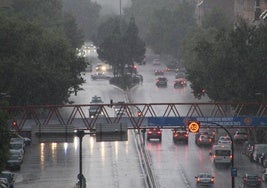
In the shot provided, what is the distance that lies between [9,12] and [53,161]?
61121mm

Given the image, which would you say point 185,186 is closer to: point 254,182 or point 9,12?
point 254,182

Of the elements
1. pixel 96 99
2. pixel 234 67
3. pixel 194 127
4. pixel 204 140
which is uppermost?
pixel 194 127

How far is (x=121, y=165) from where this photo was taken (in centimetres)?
10388

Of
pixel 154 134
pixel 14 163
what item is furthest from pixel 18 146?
pixel 154 134

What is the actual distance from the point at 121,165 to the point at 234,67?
19415 millimetres

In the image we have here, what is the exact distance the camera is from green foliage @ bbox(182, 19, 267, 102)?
11362cm

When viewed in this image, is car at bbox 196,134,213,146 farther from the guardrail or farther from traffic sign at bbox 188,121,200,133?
traffic sign at bbox 188,121,200,133

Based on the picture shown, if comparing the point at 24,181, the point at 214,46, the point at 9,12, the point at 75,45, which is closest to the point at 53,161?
the point at 24,181

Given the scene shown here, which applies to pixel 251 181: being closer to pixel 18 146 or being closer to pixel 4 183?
pixel 4 183

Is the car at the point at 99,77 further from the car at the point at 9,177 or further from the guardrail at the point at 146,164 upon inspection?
the car at the point at 9,177

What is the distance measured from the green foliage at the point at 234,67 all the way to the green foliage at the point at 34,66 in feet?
39.3

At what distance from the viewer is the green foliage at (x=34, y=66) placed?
114m

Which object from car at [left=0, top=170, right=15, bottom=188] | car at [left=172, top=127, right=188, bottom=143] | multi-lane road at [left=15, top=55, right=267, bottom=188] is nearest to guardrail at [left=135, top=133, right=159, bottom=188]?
multi-lane road at [left=15, top=55, right=267, bottom=188]

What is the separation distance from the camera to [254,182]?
88.6 m
